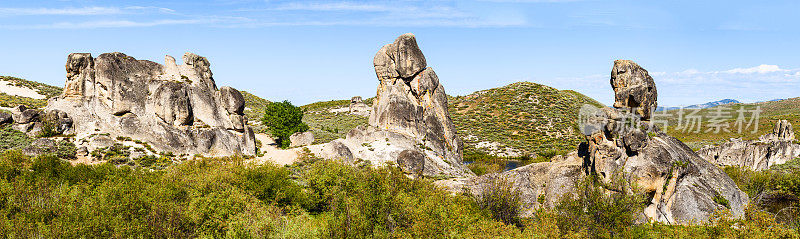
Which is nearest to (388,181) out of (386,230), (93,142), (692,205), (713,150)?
(386,230)

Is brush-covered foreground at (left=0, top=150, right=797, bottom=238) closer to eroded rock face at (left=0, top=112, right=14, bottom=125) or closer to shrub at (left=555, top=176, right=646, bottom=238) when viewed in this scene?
shrub at (left=555, top=176, right=646, bottom=238)

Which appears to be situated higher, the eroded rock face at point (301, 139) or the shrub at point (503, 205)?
the eroded rock face at point (301, 139)

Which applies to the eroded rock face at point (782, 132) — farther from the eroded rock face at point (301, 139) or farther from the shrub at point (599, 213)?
the eroded rock face at point (301, 139)

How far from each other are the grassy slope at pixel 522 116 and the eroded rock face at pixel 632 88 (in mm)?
54234

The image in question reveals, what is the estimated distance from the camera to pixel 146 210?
1297 inches

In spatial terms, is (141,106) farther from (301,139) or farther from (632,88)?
(632,88)

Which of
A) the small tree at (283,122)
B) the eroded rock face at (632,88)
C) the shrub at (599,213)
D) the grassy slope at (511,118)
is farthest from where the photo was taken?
the grassy slope at (511,118)

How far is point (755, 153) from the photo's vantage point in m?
76.8

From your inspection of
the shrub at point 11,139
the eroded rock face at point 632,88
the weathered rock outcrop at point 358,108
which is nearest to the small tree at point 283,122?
the shrub at point 11,139

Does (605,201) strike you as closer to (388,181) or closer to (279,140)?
(388,181)

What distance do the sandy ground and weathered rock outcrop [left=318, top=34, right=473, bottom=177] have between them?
83.9 meters

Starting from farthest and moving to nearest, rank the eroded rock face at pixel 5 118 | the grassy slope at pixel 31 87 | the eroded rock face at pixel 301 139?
the grassy slope at pixel 31 87
the eroded rock face at pixel 301 139
the eroded rock face at pixel 5 118

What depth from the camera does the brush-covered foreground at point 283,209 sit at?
28156 mm

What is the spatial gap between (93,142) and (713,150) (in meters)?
102
